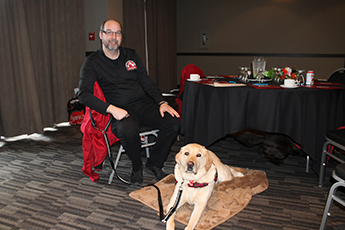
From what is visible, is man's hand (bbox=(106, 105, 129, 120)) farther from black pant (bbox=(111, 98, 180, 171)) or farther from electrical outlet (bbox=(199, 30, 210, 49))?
electrical outlet (bbox=(199, 30, 210, 49))

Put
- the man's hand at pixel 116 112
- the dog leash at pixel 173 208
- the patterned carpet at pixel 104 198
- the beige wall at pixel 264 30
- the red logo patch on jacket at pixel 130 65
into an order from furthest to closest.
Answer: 1. the beige wall at pixel 264 30
2. the red logo patch on jacket at pixel 130 65
3. the man's hand at pixel 116 112
4. the patterned carpet at pixel 104 198
5. the dog leash at pixel 173 208

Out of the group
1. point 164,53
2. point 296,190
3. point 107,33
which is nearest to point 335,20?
point 164,53

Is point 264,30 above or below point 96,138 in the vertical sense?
above

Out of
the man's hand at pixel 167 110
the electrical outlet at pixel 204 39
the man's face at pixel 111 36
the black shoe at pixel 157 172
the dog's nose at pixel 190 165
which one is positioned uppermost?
the electrical outlet at pixel 204 39

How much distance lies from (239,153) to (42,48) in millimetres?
2961

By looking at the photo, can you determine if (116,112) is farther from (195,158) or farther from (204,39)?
(204,39)

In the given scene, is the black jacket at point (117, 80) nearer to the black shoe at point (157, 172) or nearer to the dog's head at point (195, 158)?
the black shoe at point (157, 172)

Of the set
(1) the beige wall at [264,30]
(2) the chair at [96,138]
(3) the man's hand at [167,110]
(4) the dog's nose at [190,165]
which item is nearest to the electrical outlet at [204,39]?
(1) the beige wall at [264,30]

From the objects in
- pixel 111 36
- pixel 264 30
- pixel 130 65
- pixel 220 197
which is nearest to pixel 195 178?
pixel 220 197

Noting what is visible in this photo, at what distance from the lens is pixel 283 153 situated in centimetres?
260

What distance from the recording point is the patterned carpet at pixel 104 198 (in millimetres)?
1693

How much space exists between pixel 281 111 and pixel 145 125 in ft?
3.78

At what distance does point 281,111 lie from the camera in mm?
2162

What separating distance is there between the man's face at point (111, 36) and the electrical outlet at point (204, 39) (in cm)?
507
